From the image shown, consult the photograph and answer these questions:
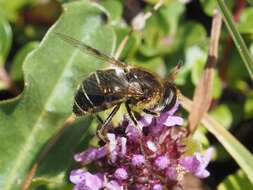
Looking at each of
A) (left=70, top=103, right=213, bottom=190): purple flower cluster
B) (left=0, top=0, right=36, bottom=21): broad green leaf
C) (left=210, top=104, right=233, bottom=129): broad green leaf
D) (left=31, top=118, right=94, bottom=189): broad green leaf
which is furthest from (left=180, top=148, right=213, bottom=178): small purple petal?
(left=0, top=0, right=36, bottom=21): broad green leaf

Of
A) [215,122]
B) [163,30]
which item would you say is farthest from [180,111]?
[163,30]

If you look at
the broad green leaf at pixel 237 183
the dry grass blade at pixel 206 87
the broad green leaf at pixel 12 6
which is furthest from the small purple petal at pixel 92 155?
the broad green leaf at pixel 12 6

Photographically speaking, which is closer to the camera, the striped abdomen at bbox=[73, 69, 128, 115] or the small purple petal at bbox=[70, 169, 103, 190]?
the striped abdomen at bbox=[73, 69, 128, 115]

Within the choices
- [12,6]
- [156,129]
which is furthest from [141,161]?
[12,6]

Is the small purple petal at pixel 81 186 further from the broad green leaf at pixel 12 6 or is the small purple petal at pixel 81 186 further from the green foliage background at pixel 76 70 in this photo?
the broad green leaf at pixel 12 6

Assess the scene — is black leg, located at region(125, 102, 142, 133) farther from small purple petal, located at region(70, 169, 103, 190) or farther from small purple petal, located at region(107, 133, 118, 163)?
small purple petal, located at region(70, 169, 103, 190)

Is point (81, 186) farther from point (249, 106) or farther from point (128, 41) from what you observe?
point (249, 106)

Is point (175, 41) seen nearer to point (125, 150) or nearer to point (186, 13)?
point (186, 13)
